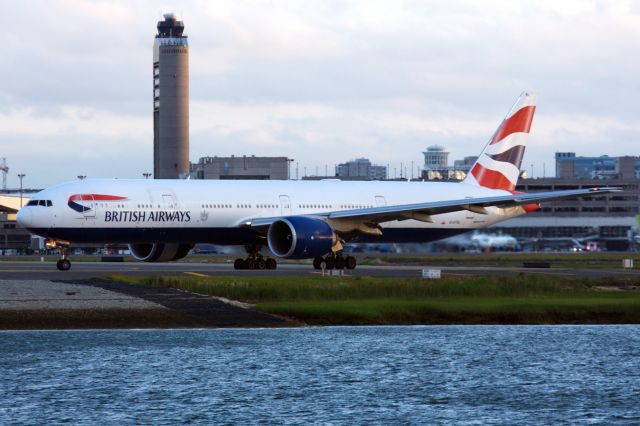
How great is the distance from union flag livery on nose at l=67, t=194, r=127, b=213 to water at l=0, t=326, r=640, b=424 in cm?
1820

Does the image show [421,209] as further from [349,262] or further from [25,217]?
[25,217]

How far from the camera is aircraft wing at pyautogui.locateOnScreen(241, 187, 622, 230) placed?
68.4 m

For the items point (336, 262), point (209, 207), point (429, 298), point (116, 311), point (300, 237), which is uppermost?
point (209, 207)

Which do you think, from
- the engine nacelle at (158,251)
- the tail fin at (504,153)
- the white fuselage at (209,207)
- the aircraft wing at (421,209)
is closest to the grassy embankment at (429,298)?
the white fuselage at (209,207)

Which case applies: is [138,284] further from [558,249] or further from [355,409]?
[558,249]

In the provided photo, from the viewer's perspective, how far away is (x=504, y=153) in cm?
8156

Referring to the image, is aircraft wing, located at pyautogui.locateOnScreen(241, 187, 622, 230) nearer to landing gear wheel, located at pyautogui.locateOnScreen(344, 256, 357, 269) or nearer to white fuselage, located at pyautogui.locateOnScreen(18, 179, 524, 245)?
white fuselage, located at pyautogui.locateOnScreen(18, 179, 524, 245)

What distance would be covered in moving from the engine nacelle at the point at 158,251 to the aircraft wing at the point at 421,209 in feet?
17.2

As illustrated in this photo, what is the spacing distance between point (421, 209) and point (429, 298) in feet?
49.9

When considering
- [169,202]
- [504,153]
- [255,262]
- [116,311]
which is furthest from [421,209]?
[116,311]

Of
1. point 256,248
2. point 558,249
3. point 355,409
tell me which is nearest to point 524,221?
point 558,249

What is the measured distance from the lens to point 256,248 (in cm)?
7212

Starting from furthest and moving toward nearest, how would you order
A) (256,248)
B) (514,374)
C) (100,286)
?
(256,248), (100,286), (514,374)

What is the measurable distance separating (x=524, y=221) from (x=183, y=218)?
10015 cm
